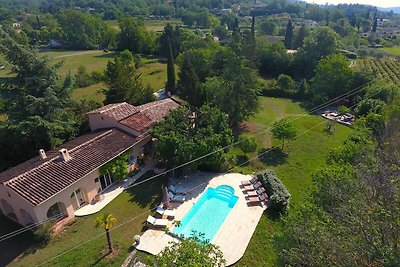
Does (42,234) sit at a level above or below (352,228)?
below

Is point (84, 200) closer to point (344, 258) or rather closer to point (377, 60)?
point (344, 258)

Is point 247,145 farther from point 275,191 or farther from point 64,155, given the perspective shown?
point 64,155

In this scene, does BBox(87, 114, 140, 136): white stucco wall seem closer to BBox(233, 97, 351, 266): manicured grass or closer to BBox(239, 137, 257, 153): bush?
BBox(239, 137, 257, 153): bush

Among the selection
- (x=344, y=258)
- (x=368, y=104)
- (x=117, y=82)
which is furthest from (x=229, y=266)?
(x=368, y=104)

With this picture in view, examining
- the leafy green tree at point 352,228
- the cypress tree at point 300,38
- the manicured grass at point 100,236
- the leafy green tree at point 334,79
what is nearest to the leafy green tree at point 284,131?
the manicured grass at point 100,236

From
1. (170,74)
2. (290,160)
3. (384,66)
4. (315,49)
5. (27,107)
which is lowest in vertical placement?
(384,66)

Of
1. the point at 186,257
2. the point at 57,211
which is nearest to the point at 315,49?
the point at 57,211

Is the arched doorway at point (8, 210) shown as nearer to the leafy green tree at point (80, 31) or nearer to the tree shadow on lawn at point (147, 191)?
the tree shadow on lawn at point (147, 191)
